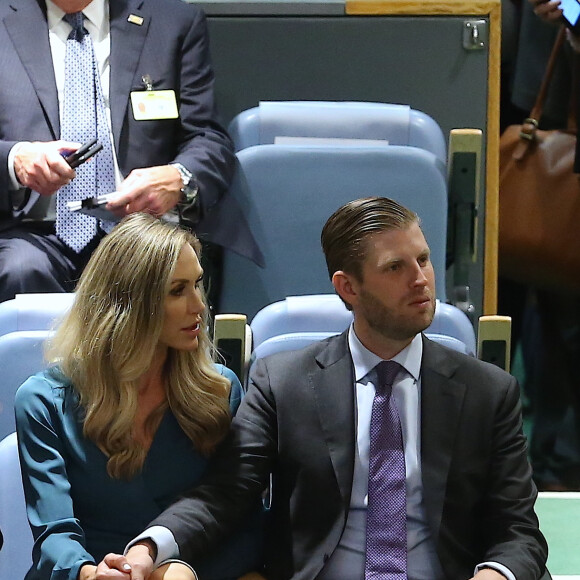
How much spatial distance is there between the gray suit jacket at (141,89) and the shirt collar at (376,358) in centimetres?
64

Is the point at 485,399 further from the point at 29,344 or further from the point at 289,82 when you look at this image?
the point at 289,82

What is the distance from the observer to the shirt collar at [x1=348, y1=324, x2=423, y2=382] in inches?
67.0

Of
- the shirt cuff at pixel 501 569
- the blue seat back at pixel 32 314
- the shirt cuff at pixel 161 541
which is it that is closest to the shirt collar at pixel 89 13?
the blue seat back at pixel 32 314

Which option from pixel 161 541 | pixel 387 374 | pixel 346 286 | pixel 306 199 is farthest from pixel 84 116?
pixel 161 541

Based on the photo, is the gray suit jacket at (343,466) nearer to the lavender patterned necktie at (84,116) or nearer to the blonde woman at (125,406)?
the blonde woman at (125,406)

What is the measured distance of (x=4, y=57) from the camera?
2375 millimetres

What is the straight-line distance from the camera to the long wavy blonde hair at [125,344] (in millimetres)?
1632

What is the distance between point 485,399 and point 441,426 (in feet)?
Answer: 0.23

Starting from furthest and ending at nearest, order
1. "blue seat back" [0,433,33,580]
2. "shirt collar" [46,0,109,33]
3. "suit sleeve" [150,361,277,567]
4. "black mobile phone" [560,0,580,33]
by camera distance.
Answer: "black mobile phone" [560,0,580,33] → "shirt collar" [46,0,109,33] → "blue seat back" [0,433,33,580] → "suit sleeve" [150,361,277,567]

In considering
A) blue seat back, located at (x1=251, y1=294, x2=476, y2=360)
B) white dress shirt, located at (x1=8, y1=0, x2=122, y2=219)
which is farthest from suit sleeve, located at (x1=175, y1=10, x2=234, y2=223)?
blue seat back, located at (x1=251, y1=294, x2=476, y2=360)

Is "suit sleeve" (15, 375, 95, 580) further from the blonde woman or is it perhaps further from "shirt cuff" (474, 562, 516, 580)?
"shirt cuff" (474, 562, 516, 580)

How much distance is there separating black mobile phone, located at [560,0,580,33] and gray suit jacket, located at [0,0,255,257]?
2.43 ft

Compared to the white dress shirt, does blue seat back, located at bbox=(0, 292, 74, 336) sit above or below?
below

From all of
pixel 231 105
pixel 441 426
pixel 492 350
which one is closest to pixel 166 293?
pixel 441 426
